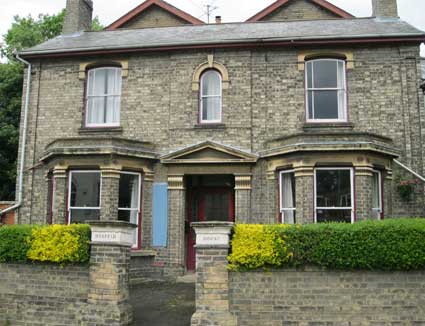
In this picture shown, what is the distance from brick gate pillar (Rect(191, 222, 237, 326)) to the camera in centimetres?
730

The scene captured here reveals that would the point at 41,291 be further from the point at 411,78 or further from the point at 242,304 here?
the point at 411,78

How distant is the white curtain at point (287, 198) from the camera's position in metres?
12.4

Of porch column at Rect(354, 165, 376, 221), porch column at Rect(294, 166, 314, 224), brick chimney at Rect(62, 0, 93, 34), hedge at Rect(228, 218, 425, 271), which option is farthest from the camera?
brick chimney at Rect(62, 0, 93, 34)

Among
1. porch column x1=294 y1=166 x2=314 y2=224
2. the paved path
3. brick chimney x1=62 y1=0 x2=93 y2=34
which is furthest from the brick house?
brick chimney x1=62 y1=0 x2=93 y2=34

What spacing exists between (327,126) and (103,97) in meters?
6.79

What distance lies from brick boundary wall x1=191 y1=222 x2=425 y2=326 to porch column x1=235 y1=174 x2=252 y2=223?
5.13 metres

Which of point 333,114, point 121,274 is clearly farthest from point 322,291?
point 333,114

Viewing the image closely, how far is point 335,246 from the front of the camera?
23.5 ft

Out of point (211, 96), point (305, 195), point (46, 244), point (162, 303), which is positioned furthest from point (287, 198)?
point (46, 244)

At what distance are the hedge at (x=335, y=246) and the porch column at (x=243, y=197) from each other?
5069mm

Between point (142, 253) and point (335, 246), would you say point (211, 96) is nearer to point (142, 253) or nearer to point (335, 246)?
point (142, 253)

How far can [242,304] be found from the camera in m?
7.40

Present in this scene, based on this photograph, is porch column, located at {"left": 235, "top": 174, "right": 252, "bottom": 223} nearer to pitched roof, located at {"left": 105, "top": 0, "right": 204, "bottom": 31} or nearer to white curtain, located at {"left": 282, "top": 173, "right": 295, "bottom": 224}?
white curtain, located at {"left": 282, "top": 173, "right": 295, "bottom": 224}

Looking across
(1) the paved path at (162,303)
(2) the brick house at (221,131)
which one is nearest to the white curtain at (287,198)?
(2) the brick house at (221,131)
